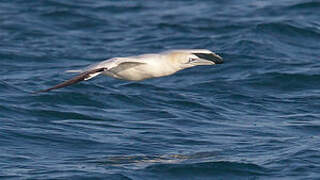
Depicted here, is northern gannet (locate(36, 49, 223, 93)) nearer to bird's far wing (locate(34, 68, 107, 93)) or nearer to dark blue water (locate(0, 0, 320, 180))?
bird's far wing (locate(34, 68, 107, 93))

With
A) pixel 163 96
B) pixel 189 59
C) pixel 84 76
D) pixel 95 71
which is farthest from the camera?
pixel 163 96

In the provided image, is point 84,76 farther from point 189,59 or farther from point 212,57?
point 212,57

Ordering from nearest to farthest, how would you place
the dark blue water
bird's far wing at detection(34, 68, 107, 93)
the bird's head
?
bird's far wing at detection(34, 68, 107, 93) → the dark blue water → the bird's head

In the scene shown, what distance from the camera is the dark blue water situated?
45.2 feet

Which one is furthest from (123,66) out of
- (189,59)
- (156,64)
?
(189,59)

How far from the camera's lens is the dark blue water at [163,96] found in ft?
45.2

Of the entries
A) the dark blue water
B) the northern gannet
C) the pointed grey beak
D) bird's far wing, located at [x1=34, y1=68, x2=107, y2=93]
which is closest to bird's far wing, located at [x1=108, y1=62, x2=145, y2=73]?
the northern gannet

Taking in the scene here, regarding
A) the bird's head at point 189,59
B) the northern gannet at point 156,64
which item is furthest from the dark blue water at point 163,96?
the bird's head at point 189,59

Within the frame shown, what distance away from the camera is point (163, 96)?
60.7 ft

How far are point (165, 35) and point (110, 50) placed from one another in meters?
2.13

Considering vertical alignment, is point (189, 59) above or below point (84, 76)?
above

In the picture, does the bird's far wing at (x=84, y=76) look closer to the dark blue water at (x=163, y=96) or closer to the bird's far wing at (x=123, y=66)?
the bird's far wing at (x=123, y=66)

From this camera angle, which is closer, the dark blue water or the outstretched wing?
the outstretched wing

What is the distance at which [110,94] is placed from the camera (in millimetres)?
18375
